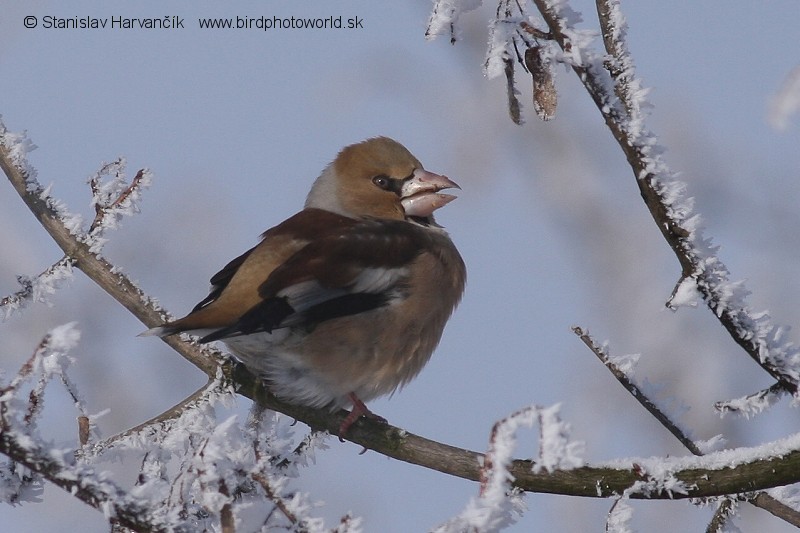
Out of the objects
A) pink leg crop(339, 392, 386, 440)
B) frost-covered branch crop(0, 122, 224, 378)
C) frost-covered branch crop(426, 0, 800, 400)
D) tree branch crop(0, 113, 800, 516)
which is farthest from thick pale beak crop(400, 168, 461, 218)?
frost-covered branch crop(426, 0, 800, 400)

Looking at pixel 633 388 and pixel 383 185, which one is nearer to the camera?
pixel 633 388

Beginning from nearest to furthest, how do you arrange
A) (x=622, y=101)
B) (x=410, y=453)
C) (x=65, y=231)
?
1. (x=622, y=101)
2. (x=410, y=453)
3. (x=65, y=231)

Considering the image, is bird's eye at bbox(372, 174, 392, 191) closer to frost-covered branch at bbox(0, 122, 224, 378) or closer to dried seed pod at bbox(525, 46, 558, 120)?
frost-covered branch at bbox(0, 122, 224, 378)

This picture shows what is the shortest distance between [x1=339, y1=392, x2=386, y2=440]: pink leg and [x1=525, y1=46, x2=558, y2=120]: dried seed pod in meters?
1.54

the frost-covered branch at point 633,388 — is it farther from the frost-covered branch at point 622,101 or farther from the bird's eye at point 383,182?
the bird's eye at point 383,182

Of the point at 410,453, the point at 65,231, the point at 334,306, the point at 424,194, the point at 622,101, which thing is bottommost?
the point at 410,453

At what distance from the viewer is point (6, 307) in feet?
10.8

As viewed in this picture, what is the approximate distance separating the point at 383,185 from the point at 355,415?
156 centimetres

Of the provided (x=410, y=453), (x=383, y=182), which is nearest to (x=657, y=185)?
(x=410, y=453)

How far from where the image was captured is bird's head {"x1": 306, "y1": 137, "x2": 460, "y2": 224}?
5.14 meters

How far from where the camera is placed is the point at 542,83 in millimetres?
2436

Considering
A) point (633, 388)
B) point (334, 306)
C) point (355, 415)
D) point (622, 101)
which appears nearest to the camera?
point (622, 101)

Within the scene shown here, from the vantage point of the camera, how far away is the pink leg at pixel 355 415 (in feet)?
12.7

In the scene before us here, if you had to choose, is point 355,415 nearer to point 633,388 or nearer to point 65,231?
point 65,231
